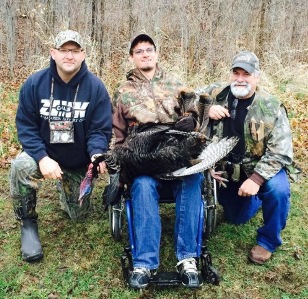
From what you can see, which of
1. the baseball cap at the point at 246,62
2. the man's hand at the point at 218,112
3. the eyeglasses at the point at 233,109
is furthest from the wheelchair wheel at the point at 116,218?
the baseball cap at the point at 246,62

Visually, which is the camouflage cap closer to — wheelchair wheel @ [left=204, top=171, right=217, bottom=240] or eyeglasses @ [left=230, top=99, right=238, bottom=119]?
→ eyeglasses @ [left=230, top=99, right=238, bottom=119]

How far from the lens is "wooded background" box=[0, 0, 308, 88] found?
852cm

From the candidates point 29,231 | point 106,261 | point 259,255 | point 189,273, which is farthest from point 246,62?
point 29,231

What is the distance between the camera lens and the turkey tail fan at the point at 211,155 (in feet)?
10.3

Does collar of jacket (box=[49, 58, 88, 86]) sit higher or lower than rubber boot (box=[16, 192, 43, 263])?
higher

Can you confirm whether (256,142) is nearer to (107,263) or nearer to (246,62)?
(246,62)

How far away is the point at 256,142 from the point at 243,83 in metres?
0.49

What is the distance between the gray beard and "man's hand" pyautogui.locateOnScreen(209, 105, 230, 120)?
0.16 metres

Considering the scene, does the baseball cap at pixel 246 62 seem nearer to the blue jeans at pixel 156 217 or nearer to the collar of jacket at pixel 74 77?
the blue jeans at pixel 156 217

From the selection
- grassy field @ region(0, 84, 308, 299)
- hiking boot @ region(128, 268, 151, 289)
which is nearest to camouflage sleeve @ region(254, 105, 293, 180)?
grassy field @ region(0, 84, 308, 299)

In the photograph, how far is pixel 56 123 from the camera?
3.60 metres

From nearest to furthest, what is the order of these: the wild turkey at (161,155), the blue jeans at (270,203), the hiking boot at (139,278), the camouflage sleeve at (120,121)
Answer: the hiking boot at (139,278) < the wild turkey at (161,155) < the blue jeans at (270,203) < the camouflage sleeve at (120,121)

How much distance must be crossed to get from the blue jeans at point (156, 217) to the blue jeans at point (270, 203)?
1.83 feet

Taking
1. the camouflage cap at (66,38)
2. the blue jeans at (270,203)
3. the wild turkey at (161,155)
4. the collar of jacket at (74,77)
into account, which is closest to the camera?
the wild turkey at (161,155)
